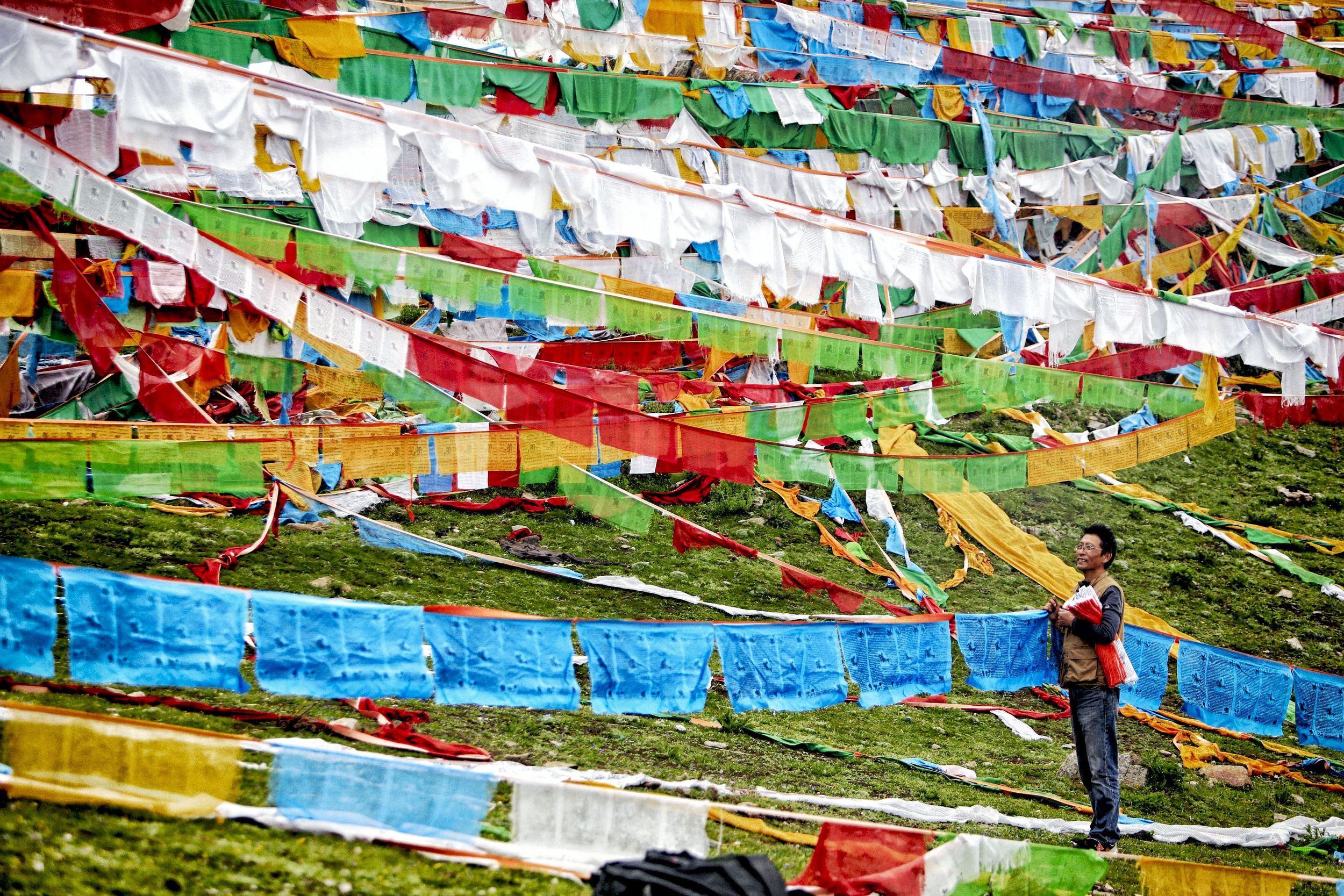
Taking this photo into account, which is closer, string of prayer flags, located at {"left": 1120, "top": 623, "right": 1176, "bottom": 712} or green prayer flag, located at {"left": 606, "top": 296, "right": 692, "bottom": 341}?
string of prayer flags, located at {"left": 1120, "top": 623, "right": 1176, "bottom": 712}

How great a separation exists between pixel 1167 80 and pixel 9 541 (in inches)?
1125

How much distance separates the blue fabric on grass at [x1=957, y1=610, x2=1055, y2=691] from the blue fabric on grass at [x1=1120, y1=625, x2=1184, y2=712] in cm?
84

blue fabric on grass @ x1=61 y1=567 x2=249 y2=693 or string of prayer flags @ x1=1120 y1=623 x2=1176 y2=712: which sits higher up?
blue fabric on grass @ x1=61 y1=567 x2=249 y2=693

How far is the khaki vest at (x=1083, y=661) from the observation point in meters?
6.82

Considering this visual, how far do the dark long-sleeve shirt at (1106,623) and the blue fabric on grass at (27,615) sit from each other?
5.79 meters

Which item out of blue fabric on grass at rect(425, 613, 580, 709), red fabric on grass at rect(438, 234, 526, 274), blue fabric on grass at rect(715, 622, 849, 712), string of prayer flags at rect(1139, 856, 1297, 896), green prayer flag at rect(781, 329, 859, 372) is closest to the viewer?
string of prayer flags at rect(1139, 856, 1297, 896)

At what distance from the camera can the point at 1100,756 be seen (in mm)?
6840

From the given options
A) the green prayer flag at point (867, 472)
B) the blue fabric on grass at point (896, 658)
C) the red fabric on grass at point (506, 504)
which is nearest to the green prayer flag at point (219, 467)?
the blue fabric on grass at point (896, 658)

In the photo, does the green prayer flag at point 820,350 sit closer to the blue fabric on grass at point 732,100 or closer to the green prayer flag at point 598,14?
the blue fabric on grass at point 732,100

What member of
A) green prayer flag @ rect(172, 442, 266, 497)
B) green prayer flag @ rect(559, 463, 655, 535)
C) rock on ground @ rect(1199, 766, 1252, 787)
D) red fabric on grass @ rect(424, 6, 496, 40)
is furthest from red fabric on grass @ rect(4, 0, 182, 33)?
rock on ground @ rect(1199, 766, 1252, 787)

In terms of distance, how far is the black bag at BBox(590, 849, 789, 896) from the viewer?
436cm

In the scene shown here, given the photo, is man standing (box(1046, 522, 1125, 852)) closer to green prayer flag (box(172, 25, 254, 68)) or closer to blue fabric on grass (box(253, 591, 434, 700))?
blue fabric on grass (box(253, 591, 434, 700))

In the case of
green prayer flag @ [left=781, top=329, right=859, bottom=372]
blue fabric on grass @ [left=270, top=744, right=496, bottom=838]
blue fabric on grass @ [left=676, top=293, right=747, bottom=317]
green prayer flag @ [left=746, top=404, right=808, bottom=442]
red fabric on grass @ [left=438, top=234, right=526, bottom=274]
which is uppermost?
red fabric on grass @ [left=438, top=234, right=526, bottom=274]

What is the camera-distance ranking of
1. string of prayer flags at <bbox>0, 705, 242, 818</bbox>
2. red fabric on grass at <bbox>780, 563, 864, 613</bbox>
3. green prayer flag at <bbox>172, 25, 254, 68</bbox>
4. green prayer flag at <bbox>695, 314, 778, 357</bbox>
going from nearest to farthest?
string of prayer flags at <bbox>0, 705, 242, 818</bbox>, red fabric on grass at <bbox>780, 563, 864, 613</bbox>, green prayer flag at <bbox>695, 314, 778, 357</bbox>, green prayer flag at <bbox>172, 25, 254, 68</bbox>
